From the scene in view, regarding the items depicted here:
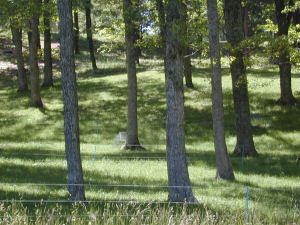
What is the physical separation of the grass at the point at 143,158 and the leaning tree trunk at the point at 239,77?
0.70 meters

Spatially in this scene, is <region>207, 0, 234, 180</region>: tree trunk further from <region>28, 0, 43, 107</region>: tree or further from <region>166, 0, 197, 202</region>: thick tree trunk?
<region>28, 0, 43, 107</region>: tree

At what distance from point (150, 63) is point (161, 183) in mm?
37179

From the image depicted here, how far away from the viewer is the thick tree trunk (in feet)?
33.1

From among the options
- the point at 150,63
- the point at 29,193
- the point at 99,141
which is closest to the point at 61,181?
the point at 29,193

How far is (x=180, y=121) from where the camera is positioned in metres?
10.3

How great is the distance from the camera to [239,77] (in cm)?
1681

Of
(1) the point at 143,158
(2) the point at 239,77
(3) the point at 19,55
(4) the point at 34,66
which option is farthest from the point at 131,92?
(3) the point at 19,55

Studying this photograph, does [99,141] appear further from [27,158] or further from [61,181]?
[61,181]

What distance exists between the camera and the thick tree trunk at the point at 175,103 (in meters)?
10.1

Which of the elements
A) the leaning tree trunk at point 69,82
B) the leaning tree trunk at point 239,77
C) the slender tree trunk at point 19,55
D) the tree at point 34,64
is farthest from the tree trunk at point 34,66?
the leaning tree trunk at point 69,82

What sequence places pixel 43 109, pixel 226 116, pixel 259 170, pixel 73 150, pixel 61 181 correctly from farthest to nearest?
pixel 43 109 < pixel 226 116 < pixel 259 170 < pixel 61 181 < pixel 73 150

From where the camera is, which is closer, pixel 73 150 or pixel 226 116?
pixel 73 150

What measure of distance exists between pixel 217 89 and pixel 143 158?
212 inches

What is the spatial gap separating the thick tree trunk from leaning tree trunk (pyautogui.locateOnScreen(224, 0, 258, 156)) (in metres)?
6.56
